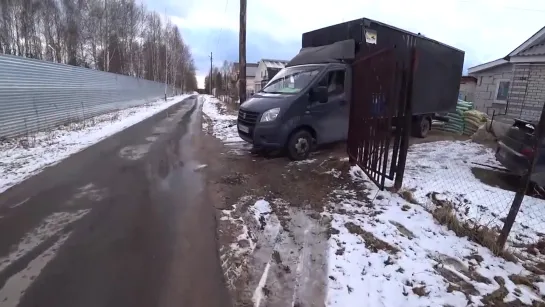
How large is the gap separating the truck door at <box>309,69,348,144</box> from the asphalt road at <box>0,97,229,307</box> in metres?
2.97

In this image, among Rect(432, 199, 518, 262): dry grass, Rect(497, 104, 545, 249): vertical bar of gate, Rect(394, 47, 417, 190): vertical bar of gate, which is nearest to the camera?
Rect(497, 104, 545, 249): vertical bar of gate

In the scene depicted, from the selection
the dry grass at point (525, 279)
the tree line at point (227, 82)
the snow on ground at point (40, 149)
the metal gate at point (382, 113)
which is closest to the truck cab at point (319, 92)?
the metal gate at point (382, 113)

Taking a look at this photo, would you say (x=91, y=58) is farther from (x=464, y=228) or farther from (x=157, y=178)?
(x=464, y=228)

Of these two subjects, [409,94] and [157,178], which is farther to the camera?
[157,178]

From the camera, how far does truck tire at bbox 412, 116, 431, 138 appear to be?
31.7 ft

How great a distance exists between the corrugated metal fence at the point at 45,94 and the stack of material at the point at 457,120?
14.9 m

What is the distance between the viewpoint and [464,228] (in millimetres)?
3734

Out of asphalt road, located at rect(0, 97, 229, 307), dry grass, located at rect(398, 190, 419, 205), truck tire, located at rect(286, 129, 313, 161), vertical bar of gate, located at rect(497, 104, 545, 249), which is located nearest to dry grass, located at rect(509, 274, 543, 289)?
vertical bar of gate, located at rect(497, 104, 545, 249)

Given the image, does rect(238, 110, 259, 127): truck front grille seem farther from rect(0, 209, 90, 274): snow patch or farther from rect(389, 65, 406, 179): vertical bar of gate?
rect(0, 209, 90, 274): snow patch

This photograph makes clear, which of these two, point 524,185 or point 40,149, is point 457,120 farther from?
point 40,149

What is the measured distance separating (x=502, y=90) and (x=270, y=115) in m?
15.1

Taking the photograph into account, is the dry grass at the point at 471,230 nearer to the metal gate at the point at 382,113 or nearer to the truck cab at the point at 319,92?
the metal gate at the point at 382,113

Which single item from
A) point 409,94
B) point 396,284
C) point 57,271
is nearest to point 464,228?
point 396,284

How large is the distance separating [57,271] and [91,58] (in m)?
39.4
